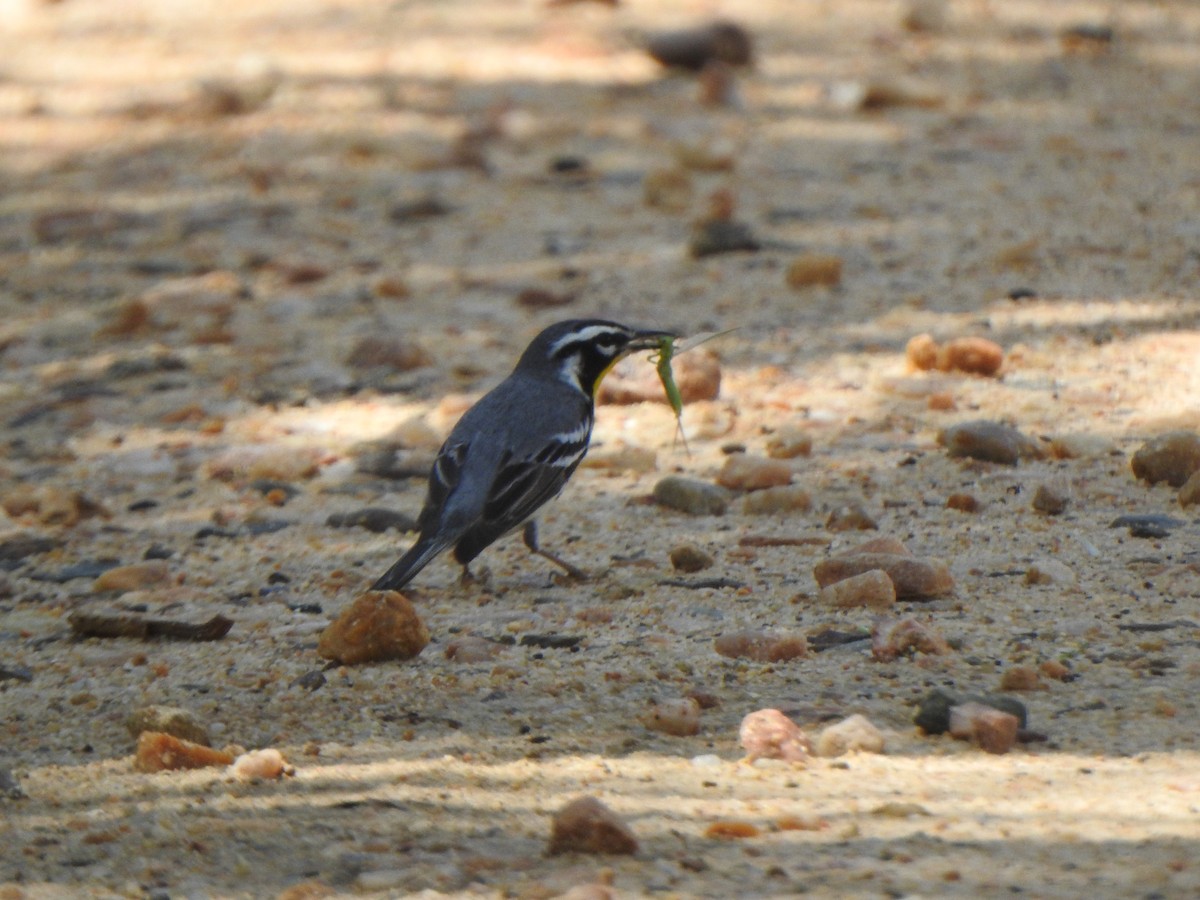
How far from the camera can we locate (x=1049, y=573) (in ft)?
17.1

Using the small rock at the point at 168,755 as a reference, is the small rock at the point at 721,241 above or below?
above

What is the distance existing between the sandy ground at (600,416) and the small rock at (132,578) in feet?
0.21

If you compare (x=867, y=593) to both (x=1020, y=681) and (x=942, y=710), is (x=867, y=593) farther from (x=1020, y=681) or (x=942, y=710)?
(x=942, y=710)

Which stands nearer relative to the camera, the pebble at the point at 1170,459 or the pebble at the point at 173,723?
the pebble at the point at 173,723

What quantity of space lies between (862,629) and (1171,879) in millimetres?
1743

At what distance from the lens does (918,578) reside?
5.10 metres

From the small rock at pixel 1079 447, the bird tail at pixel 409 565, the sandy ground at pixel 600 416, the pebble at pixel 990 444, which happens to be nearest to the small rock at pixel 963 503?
the sandy ground at pixel 600 416

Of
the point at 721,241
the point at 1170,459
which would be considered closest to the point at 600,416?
the point at 721,241

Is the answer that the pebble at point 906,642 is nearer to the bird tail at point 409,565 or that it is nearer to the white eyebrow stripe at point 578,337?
the bird tail at point 409,565

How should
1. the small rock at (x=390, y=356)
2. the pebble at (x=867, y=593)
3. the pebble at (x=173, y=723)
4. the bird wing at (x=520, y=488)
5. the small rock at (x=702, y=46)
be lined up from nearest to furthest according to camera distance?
the pebble at (x=173, y=723) < the pebble at (x=867, y=593) < the bird wing at (x=520, y=488) < the small rock at (x=390, y=356) < the small rock at (x=702, y=46)

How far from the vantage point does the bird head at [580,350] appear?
6.34 meters

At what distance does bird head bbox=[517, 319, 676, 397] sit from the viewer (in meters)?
6.34

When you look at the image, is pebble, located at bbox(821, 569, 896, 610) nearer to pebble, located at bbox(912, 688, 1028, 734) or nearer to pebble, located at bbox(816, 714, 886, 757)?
pebble, located at bbox(912, 688, 1028, 734)

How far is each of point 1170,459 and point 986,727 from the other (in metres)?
2.26
